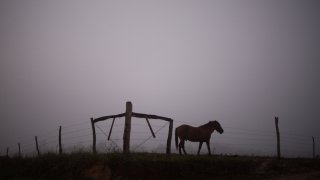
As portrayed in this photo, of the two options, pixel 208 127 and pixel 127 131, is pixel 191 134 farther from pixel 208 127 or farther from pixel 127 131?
pixel 127 131

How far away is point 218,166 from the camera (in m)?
12.7

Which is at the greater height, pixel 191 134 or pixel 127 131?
pixel 127 131

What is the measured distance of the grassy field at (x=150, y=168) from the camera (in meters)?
11.6

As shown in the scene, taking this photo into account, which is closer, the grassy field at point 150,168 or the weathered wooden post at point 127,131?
the grassy field at point 150,168

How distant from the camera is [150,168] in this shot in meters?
11.9

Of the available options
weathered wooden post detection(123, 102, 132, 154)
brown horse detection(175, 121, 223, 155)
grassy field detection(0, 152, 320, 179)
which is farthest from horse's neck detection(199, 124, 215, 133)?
weathered wooden post detection(123, 102, 132, 154)

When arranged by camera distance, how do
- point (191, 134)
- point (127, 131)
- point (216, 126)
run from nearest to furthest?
point (127, 131), point (191, 134), point (216, 126)

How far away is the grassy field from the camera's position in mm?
11578

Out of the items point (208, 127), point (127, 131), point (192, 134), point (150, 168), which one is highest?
point (127, 131)

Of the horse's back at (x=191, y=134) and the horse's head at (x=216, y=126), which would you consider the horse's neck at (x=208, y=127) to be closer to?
the horse's head at (x=216, y=126)

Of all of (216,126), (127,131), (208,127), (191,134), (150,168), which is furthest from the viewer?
(216,126)

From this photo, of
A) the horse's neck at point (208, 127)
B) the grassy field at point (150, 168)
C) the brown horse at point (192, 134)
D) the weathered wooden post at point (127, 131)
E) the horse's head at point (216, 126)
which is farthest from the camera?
the horse's head at point (216, 126)

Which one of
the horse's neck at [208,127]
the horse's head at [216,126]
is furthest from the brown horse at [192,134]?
the horse's head at [216,126]

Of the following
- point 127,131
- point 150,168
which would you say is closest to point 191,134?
point 127,131
